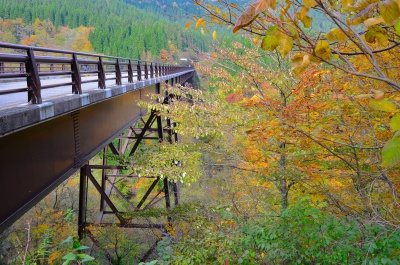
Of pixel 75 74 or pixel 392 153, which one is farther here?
pixel 75 74

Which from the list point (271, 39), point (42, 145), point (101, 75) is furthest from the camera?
point (101, 75)

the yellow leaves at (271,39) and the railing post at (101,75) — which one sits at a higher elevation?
the yellow leaves at (271,39)

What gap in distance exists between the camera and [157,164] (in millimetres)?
9484

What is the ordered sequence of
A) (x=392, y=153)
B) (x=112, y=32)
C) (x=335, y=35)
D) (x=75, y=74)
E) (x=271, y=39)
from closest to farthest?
(x=392, y=153) < (x=271, y=39) < (x=335, y=35) < (x=75, y=74) < (x=112, y=32)

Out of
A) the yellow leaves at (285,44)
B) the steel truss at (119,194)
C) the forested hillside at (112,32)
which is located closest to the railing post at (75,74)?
the steel truss at (119,194)

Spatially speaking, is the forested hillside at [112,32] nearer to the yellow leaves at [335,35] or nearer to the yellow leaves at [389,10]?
the yellow leaves at [335,35]

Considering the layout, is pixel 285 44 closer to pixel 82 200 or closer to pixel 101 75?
pixel 101 75

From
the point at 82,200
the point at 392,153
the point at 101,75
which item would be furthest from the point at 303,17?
the point at 82,200

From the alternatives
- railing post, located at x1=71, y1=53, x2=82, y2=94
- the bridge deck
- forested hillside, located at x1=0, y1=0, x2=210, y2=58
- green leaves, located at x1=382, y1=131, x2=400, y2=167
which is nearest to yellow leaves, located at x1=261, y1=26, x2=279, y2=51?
green leaves, located at x1=382, y1=131, x2=400, y2=167

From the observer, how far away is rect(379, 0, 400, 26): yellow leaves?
1.04m

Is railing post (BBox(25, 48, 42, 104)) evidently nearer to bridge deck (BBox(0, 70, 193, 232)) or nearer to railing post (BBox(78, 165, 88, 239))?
bridge deck (BBox(0, 70, 193, 232))

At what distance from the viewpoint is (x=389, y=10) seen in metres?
1.04

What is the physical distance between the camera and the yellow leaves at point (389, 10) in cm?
104

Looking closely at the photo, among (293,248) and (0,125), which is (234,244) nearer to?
(293,248)
